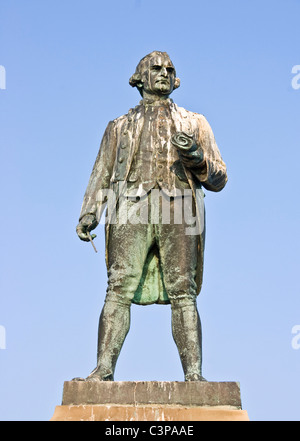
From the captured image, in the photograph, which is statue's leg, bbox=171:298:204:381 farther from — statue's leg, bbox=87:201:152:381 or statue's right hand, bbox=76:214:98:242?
statue's right hand, bbox=76:214:98:242

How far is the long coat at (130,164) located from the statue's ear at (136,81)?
0.30m

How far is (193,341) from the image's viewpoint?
9.93 m

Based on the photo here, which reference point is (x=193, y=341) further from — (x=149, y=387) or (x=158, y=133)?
(x=158, y=133)

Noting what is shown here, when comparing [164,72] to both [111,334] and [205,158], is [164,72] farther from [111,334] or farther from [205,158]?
[111,334]

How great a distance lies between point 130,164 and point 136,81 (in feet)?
4.20

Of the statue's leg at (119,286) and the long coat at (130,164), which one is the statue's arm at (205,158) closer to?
the long coat at (130,164)

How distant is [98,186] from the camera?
11.0m

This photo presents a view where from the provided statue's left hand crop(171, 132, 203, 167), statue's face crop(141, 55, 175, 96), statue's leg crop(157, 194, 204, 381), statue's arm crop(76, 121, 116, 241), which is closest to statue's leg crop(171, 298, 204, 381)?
statue's leg crop(157, 194, 204, 381)

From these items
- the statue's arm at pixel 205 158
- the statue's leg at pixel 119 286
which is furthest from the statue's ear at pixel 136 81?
the statue's leg at pixel 119 286

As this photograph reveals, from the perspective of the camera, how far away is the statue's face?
11109 millimetres

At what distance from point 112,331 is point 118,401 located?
3.25 feet

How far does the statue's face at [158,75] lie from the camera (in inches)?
437

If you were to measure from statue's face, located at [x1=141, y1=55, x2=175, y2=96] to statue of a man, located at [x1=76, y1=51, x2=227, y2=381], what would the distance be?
0.04ft
